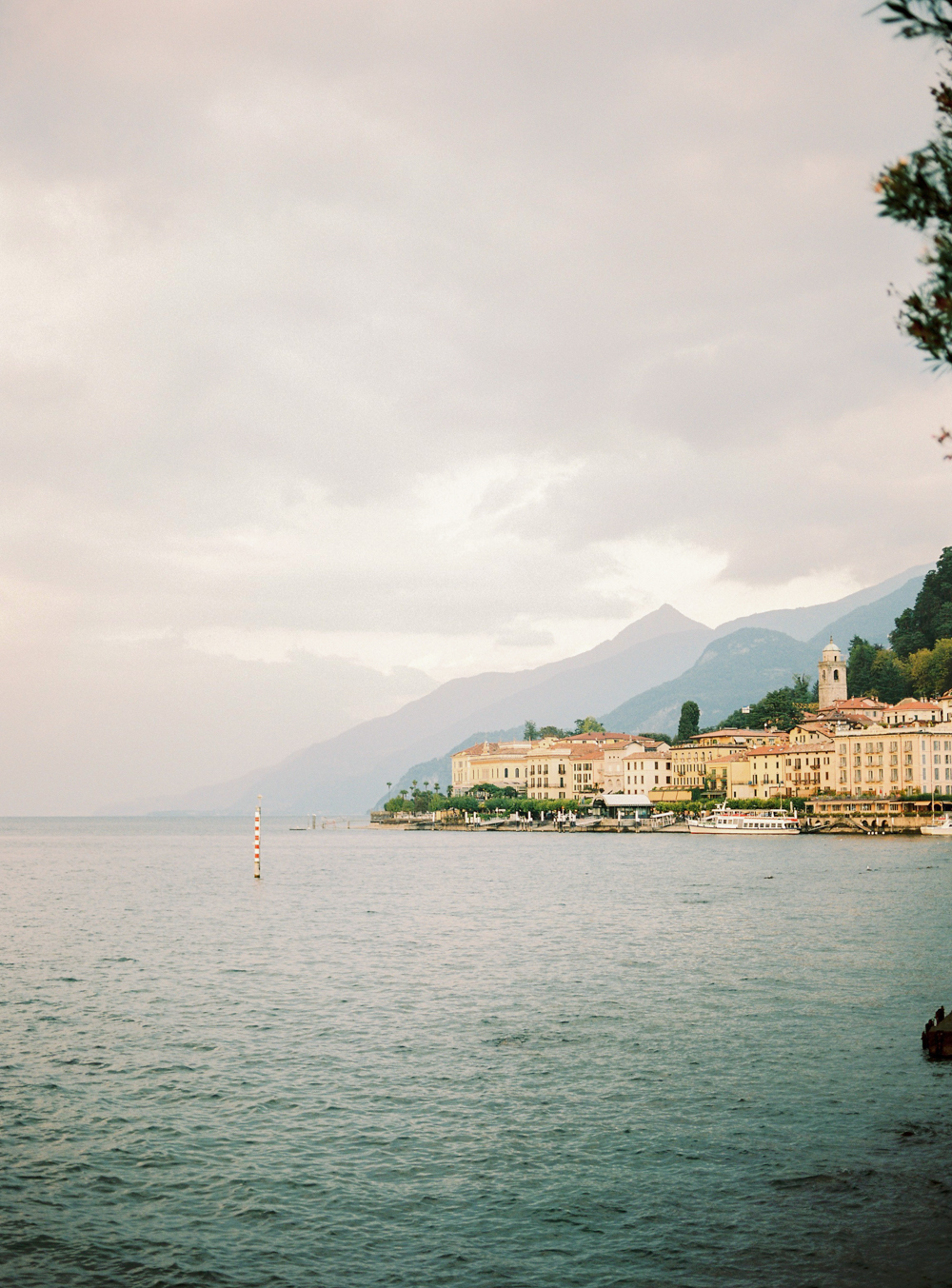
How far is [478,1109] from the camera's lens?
22.2 meters

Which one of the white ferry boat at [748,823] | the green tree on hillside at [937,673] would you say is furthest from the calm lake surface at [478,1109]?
the green tree on hillside at [937,673]

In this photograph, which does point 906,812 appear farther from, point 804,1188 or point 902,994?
point 804,1188

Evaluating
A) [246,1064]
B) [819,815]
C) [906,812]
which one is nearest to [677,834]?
[819,815]

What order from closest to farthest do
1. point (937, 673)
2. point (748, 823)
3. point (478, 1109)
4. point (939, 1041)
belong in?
1. point (478, 1109)
2. point (939, 1041)
3. point (748, 823)
4. point (937, 673)

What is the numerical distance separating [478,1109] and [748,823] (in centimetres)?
16150

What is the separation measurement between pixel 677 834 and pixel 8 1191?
176 meters

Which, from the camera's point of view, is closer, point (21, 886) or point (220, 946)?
point (220, 946)

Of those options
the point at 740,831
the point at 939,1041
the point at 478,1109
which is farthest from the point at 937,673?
the point at 478,1109

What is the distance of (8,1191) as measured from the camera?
1806cm

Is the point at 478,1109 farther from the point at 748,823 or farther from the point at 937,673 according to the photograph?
the point at 937,673

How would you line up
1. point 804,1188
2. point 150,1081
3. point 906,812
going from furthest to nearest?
point 906,812
point 150,1081
point 804,1188

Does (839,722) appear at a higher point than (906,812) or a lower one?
higher

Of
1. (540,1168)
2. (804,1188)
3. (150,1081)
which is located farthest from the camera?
(150,1081)

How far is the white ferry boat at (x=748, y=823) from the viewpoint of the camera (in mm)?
170762
